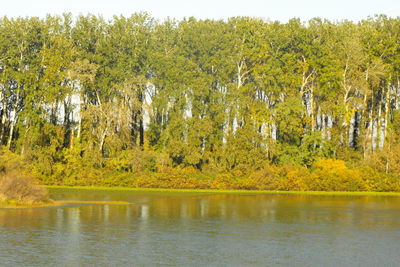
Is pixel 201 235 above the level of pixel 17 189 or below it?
below

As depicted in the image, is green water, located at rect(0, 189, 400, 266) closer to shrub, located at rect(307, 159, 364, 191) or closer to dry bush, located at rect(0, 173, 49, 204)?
dry bush, located at rect(0, 173, 49, 204)

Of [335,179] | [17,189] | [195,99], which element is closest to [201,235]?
[17,189]

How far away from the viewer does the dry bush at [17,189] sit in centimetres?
4559

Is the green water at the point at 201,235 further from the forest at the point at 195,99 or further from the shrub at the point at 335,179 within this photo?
the forest at the point at 195,99

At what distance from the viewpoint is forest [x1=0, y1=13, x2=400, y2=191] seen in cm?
7631

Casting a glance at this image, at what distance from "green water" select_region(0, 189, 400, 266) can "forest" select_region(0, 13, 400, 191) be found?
23943 millimetres

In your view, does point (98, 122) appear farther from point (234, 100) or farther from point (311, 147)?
point (311, 147)

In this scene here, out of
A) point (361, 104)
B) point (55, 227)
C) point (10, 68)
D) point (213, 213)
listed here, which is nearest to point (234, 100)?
point (361, 104)

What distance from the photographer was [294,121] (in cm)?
7694

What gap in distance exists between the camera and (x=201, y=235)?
3362 cm

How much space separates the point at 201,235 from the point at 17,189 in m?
17.9

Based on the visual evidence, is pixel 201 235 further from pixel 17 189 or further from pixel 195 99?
pixel 195 99

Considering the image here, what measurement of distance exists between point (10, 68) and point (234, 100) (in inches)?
1046

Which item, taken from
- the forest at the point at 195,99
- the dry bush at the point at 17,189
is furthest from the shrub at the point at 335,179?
the dry bush at the point at 17,189
